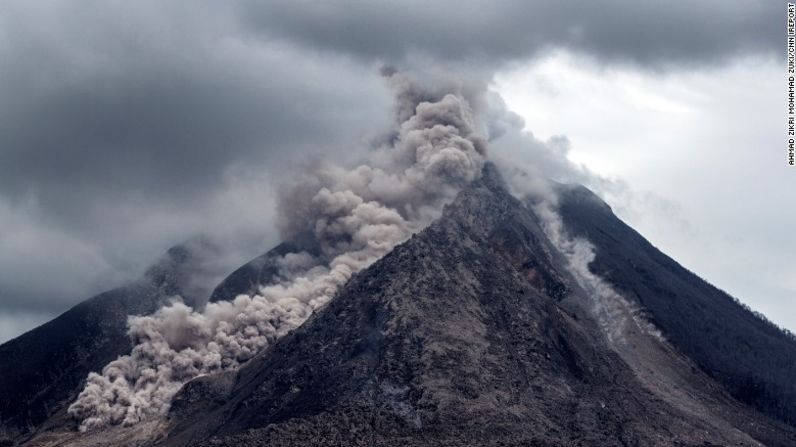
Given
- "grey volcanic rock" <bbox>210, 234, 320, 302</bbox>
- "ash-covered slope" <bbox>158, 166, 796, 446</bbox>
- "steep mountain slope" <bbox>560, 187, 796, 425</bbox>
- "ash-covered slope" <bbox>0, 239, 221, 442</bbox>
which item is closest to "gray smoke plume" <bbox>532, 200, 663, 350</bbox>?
"steep mountain slope" <bbox>560, 187, 796, 425</bbox>

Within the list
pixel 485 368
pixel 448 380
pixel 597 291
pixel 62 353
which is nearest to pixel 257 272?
pixel 62 353

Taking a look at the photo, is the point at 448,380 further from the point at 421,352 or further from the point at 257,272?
the point at 257,272

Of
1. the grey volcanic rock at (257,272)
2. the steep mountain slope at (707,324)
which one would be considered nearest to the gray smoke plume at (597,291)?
the steep mountain slope at (707,324)

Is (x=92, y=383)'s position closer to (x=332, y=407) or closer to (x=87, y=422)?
(x=87, y=422)

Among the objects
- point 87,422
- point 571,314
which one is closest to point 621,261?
point 571,314

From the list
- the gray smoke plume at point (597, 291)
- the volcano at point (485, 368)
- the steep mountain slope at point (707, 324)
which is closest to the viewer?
the volcano at point (485, 368)

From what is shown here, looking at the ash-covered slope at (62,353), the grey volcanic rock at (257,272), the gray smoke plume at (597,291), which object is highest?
the gray smoke plume at (597,291)

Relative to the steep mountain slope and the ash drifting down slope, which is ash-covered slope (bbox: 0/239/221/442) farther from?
the steep mountain slope

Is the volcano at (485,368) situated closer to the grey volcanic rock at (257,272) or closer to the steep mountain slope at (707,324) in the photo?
the steep mountain slope at (707,324)
